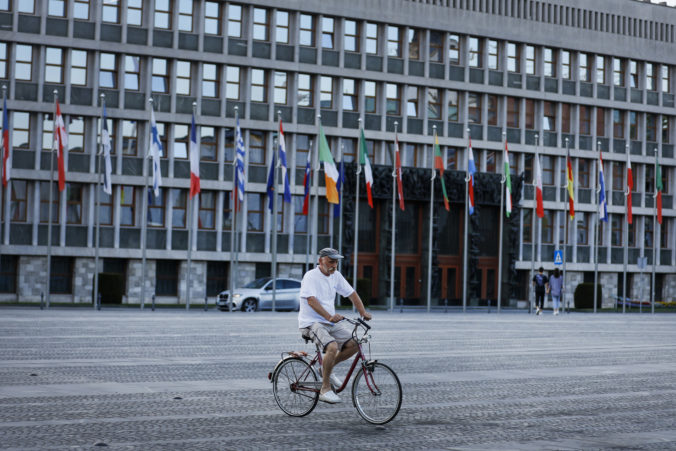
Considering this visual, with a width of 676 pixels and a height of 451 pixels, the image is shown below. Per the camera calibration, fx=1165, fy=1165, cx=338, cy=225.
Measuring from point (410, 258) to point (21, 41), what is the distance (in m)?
22.4

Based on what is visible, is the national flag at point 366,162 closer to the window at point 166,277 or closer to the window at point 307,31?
the window at point 166,277

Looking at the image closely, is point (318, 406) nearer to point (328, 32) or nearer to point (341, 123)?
point (341, 123)

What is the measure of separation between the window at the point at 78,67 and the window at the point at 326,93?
476 inches

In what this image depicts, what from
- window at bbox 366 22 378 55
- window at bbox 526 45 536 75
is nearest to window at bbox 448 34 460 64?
window at bbox 366 22 378 55

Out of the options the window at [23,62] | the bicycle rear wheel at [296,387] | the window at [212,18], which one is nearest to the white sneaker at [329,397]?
the bicycle rear wheel at [296,387]

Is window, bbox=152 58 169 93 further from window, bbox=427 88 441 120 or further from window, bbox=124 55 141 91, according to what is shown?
window, bbox=427 88 441 120

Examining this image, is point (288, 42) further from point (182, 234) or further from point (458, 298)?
point (458, 298)

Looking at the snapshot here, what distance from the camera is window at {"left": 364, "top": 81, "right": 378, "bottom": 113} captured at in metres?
60.5

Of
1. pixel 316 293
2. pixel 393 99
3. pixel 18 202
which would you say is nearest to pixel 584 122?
pixel 393 99

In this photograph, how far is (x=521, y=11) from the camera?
66.1 m

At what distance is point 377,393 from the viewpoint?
459 inches

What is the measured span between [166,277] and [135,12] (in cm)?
1257

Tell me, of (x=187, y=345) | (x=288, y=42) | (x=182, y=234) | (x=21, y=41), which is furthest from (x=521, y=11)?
(x=187, y=345)

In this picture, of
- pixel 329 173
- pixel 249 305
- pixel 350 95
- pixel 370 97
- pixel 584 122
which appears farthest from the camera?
pixel 584 122
